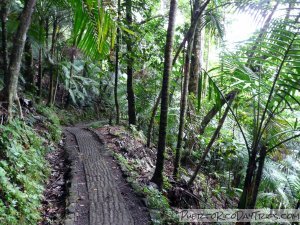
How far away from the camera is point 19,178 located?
3.88m

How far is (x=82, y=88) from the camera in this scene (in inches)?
649

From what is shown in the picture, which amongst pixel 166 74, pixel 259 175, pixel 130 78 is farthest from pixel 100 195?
pixel 130 78

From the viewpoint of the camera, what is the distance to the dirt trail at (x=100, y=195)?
Result: 3.90 metres

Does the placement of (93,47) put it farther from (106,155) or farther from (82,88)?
(82,88)

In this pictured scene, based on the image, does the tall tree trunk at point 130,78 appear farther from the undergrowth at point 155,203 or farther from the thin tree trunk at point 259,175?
the thin tree trunk at point 259,175

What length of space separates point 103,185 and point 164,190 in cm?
116

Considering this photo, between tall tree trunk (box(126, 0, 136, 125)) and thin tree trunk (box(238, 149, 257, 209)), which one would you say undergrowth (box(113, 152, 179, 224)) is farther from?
tall tree trunk (box(126, 0, 136, 125))

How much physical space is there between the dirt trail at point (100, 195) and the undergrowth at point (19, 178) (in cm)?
50

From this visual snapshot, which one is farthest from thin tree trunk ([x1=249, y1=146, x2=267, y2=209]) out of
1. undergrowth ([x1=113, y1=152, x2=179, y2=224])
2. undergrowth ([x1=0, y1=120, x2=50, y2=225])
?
undergrowth ([x1=0, y1=120, x2=50, y2=225])

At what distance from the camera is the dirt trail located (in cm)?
390

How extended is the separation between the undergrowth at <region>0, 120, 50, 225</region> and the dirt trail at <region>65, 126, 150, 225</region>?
19.8 inches

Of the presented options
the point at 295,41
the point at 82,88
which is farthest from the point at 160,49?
the point at 82,88

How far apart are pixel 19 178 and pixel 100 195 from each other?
4.17 ft

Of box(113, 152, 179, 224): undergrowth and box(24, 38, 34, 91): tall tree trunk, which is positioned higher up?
box(24, 38, 34, 91): tall tree trunk
